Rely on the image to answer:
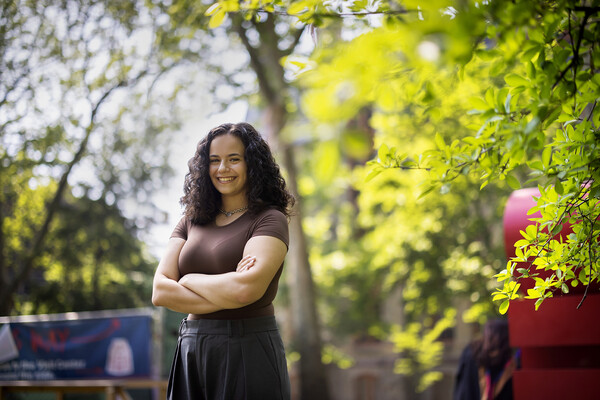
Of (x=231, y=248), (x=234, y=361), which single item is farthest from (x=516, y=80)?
(x=234, y=361)

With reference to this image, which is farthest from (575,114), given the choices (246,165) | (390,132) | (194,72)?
(194,72)

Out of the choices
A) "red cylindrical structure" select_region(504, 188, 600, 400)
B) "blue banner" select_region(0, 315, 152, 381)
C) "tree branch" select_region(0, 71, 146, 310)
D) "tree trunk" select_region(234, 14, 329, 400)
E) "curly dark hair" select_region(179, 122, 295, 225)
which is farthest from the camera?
"tree trunk" select_region(234, 14, 329, 400)

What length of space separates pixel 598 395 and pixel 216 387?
1.96 meters

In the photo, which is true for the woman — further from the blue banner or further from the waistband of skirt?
the blue banner

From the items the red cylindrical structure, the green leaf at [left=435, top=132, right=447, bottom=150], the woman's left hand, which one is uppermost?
the green leaf at [left=435, top=132, right=447, bottom=150]

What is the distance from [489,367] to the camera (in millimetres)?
5227

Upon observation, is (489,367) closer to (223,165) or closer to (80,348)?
(223,165)

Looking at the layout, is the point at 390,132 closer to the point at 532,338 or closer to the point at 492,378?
the point at 492,378

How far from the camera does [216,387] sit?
8.28ft

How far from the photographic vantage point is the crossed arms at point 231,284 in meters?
2.45

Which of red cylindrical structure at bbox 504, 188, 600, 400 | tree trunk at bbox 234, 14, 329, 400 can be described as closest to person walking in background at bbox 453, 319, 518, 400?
red cylindrical structure at bbox 504, 188, 600, 400

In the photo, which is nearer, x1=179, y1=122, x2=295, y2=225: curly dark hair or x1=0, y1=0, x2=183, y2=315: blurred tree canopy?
x1=179, y1=122, x2=295, y2=225: curly dark hair

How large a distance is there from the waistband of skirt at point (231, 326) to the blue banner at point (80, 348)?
6866 millimetres

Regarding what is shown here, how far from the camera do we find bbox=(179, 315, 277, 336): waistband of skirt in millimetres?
2518
